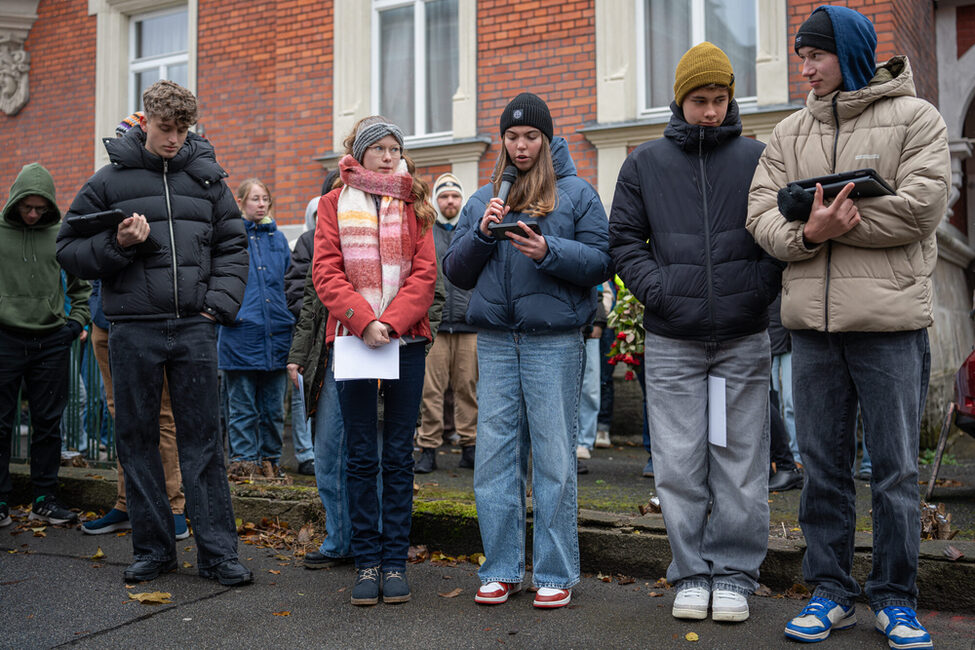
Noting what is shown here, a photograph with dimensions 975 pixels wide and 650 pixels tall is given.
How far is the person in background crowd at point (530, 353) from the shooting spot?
3895 mm

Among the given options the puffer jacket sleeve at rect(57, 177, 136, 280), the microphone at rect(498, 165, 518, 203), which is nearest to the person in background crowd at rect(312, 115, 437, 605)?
the microphone at rect(498, 165, 518, 203)

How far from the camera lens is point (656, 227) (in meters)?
3.82

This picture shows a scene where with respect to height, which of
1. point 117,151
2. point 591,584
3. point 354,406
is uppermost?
point 117,151

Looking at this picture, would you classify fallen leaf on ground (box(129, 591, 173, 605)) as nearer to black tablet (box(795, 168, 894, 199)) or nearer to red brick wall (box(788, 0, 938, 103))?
black tablet (box(795, 168, 894, 199))

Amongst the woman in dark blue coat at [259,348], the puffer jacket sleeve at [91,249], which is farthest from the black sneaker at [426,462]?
the puffer jacket sleeve at [91,249]

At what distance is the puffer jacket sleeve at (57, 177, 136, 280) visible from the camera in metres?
4.22

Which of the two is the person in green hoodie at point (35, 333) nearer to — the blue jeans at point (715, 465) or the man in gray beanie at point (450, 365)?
the man in gray beanie at point (450, 365)

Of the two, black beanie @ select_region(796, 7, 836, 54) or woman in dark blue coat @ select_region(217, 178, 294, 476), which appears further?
woman in dark blue coat @ select_region(217, 178, 294, 476)

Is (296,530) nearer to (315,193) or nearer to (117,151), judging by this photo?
(117,151)

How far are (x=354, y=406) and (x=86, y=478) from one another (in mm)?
2836

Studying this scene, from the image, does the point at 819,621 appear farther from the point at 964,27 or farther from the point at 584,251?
the point at 964,27

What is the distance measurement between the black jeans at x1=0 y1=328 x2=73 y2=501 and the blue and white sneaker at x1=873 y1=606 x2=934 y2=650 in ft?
15.9

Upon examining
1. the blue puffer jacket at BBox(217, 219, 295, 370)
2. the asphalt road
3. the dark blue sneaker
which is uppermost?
the blue puffer jacket at BBox(217, 219, 295, 370)

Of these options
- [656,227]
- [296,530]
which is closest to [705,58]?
[656,227]
